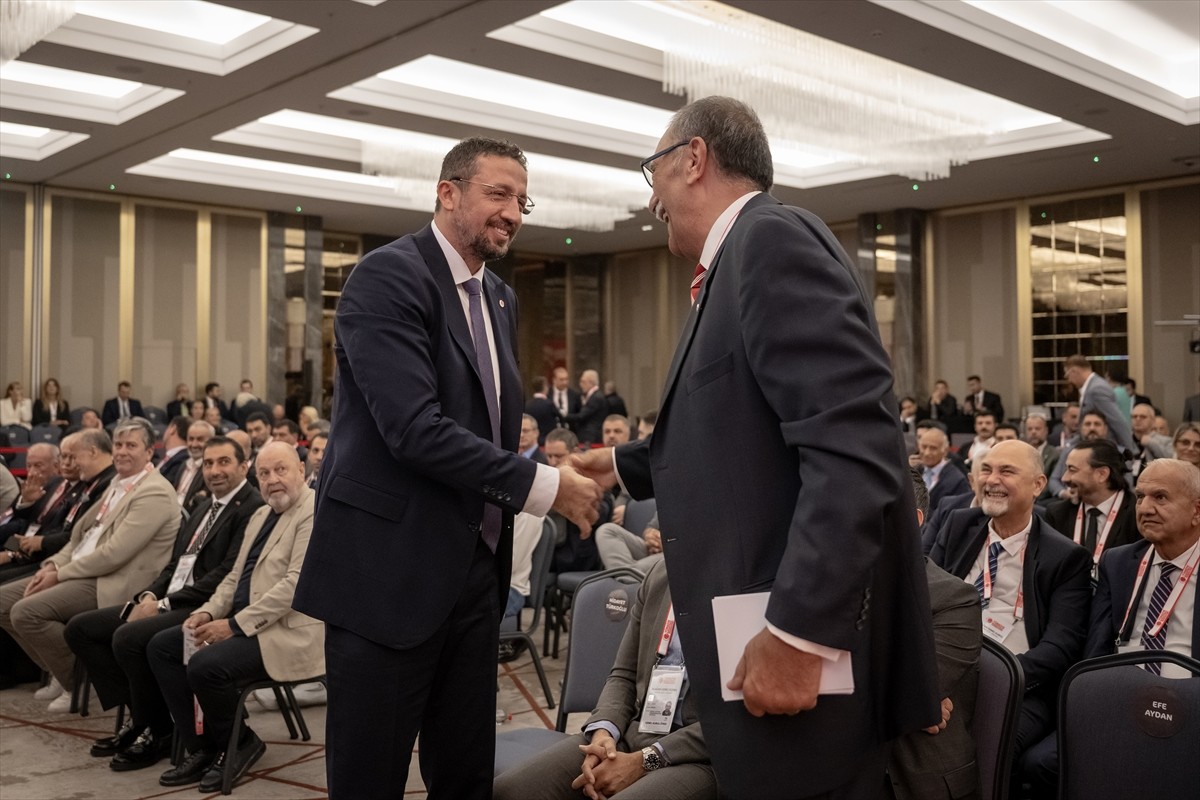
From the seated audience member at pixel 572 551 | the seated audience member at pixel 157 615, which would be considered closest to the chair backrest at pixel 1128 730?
the seated audience member at pixel 157 615

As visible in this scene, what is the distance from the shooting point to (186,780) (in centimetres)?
391

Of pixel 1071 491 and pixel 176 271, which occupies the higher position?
pixel 176 271

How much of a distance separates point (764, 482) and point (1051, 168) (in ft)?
43.3

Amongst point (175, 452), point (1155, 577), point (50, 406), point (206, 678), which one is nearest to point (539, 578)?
point (206, 678)

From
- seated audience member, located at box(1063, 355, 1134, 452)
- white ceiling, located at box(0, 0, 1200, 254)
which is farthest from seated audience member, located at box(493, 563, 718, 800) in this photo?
white ceiling, located at box(0, 0, 1200, 254)

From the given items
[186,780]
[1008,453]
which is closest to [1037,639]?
[1008,453]

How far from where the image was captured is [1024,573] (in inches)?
131

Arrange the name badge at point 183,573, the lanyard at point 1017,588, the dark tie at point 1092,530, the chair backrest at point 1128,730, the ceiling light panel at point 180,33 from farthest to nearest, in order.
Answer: the ceiling light panel at point 180,33 < the dark tie at point 1092,530 < the name badge at point 183,573 < the lanyard at point 1017,588 < the chair backrest at point 1128,730

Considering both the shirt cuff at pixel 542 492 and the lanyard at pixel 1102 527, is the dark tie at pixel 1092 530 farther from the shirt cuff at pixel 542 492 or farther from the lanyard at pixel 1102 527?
the shirt cuff at pixel 542 492

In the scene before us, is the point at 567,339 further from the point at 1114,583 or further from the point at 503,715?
the point at 1114,583

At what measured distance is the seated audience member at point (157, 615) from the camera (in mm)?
4262

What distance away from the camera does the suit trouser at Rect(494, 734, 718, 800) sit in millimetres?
2275

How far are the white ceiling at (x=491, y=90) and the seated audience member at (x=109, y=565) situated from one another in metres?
4.24

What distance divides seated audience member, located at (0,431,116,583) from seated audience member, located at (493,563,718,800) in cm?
375
